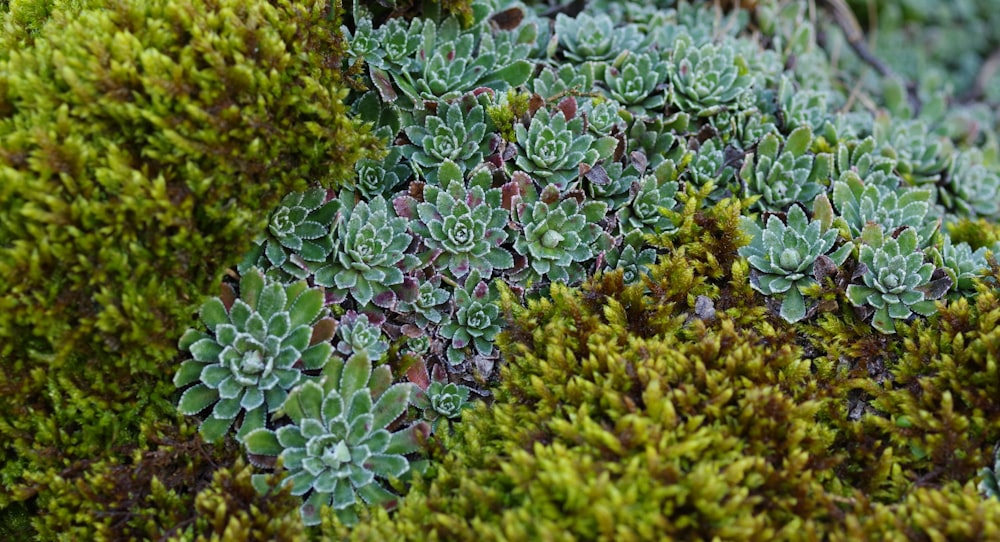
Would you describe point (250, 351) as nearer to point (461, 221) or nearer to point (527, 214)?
point (461, 221)

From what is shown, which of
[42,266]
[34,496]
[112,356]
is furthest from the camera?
[34,496]

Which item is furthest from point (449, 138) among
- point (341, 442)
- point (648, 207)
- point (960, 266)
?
point (960, 266)

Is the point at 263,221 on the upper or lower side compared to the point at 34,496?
upper

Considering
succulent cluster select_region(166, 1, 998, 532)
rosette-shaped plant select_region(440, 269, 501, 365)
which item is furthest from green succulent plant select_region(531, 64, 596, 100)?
rosette-shaped plant select_region(440, 269, 501, 365)

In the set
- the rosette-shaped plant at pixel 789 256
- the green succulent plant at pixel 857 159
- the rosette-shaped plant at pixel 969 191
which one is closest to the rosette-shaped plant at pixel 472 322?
the rosette-shaped plant at pixel 789 256

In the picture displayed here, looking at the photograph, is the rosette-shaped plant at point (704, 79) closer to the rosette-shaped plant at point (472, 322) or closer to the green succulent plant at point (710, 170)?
the green succulent plant at point (710, 170)

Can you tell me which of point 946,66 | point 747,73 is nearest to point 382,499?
point 747,73

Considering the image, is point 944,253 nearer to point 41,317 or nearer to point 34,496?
point 41,317
